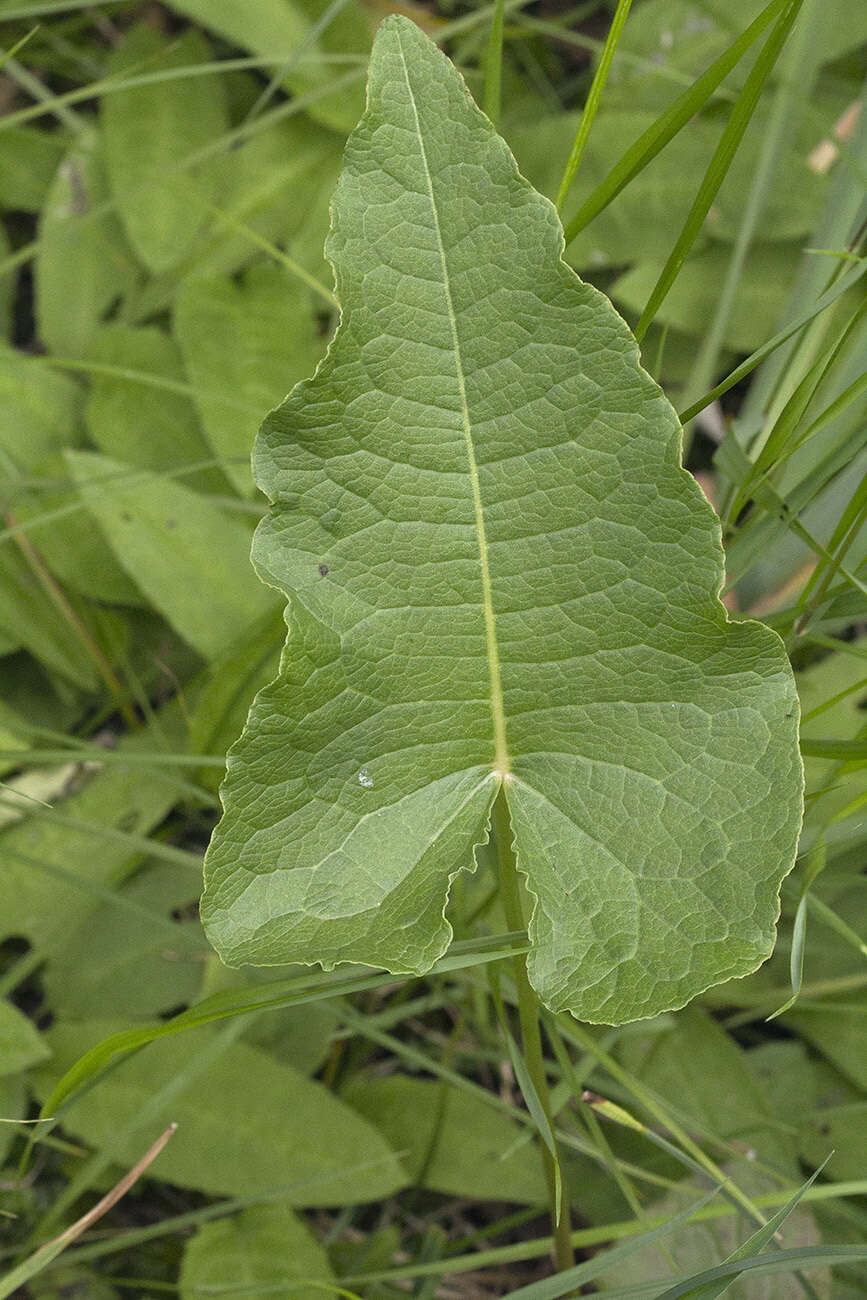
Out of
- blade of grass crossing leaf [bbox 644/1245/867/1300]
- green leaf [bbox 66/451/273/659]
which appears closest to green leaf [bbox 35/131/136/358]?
green leaf [bbox 66/451/273/659]

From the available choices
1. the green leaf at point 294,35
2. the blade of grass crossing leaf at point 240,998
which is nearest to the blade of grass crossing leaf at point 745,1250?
the blade of grass crossing leaf at point 240,998

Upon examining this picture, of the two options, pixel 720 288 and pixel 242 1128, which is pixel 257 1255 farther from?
pixel 720 288

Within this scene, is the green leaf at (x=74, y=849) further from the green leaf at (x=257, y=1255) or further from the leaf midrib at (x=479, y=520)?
the leaf midrib at (x=479, y=520)

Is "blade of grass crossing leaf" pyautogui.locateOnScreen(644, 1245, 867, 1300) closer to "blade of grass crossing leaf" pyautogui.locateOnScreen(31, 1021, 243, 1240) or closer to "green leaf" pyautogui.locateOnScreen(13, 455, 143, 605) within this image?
"blade of grass crossing leaf" pyautogui.locateOnScreen(31, 1021, 243, 1240)

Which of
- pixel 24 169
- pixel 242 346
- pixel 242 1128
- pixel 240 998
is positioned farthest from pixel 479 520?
pixel 24 169

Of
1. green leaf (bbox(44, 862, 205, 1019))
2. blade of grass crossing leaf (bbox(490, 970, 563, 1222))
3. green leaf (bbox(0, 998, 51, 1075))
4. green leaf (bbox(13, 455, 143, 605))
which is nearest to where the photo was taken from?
blade of grass crossing leaf (bbox(490, 970, 563, 1222))

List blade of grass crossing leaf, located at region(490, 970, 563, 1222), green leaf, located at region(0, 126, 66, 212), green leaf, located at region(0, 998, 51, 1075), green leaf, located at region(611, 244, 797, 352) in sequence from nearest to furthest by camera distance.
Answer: blade of grass crossing leaf, located at region(490, 970, 563, 1222), green leaf, located at region(0, 998, 51, 1075), green leaf, located at region(611, 244, 797, 352), green leaf, located at region(0, 126, 66, 212)

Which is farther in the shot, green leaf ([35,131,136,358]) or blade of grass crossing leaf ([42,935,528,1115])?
green leaf ([35,131,136,358])
